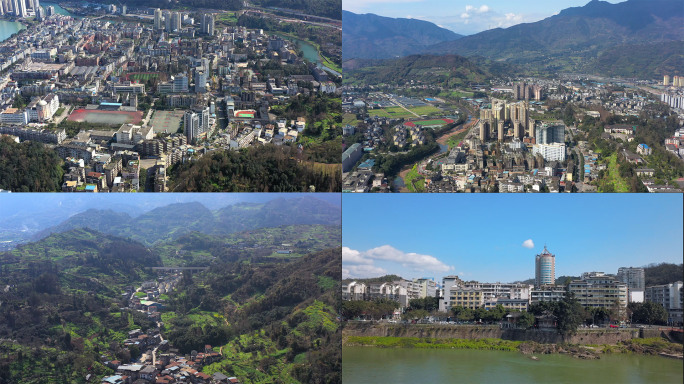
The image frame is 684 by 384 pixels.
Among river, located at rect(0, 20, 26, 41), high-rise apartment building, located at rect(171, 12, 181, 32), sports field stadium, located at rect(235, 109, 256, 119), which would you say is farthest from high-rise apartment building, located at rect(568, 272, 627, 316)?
river, located at rect(0, 20, 26, 41)

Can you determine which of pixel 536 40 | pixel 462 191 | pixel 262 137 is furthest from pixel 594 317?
pixel 262 137

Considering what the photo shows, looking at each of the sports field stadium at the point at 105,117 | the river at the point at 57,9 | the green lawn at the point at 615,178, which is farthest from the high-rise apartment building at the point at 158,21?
the green lawn at the point at 615,178

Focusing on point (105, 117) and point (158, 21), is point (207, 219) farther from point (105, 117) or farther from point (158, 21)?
point (158, 21)

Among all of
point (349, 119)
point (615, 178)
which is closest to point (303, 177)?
point (349, 119)

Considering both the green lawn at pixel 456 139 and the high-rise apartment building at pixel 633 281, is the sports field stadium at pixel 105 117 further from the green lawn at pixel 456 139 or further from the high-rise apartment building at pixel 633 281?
the high-rise apartment building at pixel 633 281

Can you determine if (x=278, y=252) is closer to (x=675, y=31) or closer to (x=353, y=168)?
(x=353, y=168)
